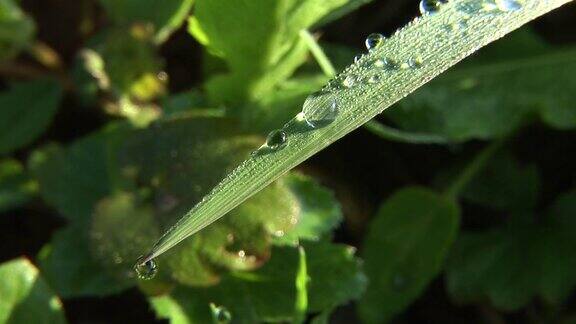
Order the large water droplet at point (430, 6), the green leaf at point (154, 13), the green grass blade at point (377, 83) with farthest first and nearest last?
the green leaf at point (154, 13) < the large water droplet at point (430, 6) < the green grass blade at point (377, 83)

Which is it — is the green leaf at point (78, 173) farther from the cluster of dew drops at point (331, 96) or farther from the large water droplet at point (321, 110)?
the large water droplet at point (321, 110)

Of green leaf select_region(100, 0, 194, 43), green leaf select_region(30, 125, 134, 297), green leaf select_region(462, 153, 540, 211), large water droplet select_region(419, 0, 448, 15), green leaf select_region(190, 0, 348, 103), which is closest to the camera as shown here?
large water droplet select_region(419, 0, 448, 15)

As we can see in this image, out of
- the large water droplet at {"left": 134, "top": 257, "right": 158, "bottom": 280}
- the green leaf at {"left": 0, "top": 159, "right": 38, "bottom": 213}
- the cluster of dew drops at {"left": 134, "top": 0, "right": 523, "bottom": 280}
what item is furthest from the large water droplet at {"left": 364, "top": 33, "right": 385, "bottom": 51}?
the green leaf at {"left": 0, "top": 159, "right": 38, "bottom": 213}

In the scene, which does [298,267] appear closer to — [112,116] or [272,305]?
[272,305]

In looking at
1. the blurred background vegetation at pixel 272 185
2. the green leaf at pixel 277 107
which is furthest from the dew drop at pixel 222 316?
the green leaf at pixel 277 107

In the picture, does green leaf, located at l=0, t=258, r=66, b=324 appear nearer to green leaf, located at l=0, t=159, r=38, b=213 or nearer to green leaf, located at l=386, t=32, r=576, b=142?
green leaf, located at l=0, t=159, r=38, b=213

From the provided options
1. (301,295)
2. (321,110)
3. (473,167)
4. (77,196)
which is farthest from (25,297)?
(473,167)

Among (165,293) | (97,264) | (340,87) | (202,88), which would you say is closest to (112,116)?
(202,88)
